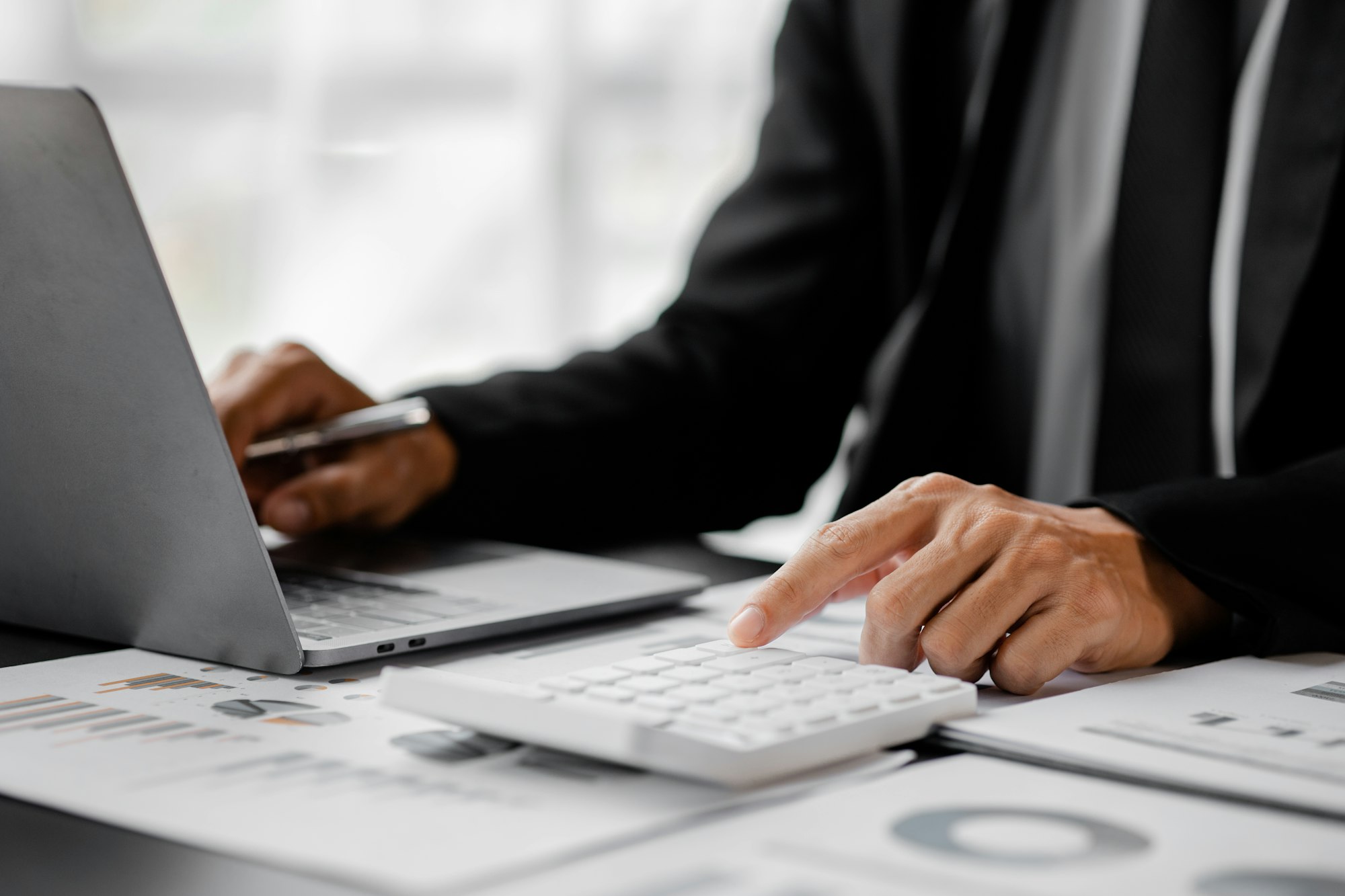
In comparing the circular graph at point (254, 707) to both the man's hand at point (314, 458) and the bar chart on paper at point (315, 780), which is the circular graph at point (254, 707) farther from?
the man's hand at point (314, 458)

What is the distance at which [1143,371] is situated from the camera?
1.01 m

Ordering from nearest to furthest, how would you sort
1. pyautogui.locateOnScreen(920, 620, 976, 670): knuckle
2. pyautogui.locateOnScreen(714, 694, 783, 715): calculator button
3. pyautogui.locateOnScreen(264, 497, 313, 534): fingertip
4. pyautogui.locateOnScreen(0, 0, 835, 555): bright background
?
pyautogui.locateOnScreen(714, 694, 783, 715): calculator button → pyautogui.locateOnScreen(920, 620, 976, 670): knuckle → pyautogui.locateOnScreen(264, 497, 313, 534): fingertip → pyautogui.locateOnScreen(0, 0, 835, 555): bright background

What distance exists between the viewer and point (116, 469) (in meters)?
0.55

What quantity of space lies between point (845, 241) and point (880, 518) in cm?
71

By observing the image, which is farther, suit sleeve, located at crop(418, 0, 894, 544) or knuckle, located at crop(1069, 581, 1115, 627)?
suit sleeve, located at crop(418, 0, 894, 544)

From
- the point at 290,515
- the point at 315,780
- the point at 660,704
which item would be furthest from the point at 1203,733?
the point at 290,515

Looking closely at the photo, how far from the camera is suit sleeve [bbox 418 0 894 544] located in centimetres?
103

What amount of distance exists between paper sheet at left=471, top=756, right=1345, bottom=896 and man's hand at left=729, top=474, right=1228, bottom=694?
0.40ft

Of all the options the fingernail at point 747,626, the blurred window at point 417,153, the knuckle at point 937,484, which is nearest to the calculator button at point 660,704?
the fingernail at point 747,626

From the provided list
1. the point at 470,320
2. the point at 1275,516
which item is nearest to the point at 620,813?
the point at 1275,516

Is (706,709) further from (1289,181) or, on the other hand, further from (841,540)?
(1289,181)

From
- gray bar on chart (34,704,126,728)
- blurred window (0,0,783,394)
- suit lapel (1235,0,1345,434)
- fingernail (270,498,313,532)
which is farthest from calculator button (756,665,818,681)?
blurred window (0,0,783,394)

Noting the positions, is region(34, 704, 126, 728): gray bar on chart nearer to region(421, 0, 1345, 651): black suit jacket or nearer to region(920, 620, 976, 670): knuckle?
region(920, 620, 976, 670): knuckle

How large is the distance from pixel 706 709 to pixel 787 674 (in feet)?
0.20
